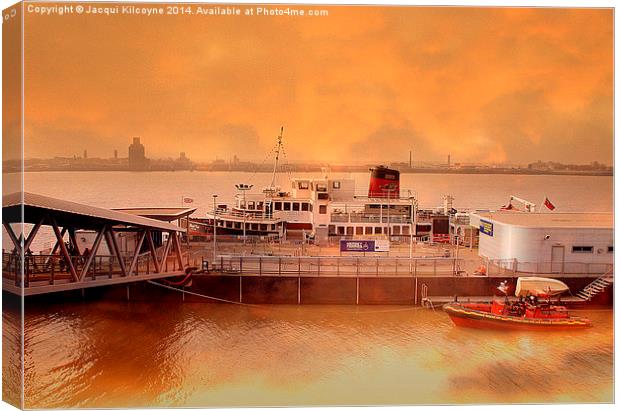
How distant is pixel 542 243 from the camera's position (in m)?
9.46

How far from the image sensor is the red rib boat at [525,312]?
339 inches

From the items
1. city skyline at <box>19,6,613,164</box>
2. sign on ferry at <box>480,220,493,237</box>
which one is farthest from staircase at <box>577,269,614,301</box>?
city skyline at <box>19,6,613,164</box>

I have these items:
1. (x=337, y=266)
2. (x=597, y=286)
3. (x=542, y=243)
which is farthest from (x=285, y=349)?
(x=597, y=286)

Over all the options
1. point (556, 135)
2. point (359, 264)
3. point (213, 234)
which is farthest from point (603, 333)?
point (213, 234)

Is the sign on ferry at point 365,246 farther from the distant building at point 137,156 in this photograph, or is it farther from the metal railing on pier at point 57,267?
the distant building at point 137,156

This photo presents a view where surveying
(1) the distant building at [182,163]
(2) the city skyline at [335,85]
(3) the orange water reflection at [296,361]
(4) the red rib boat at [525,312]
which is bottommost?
(3) the orange water reflection at [296,361]

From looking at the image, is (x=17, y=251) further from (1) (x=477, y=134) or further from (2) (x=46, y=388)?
(1) (x=477, y=134)

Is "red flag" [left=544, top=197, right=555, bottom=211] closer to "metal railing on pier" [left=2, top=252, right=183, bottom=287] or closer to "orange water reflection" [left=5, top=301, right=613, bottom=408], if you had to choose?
"orange water reflection" [left=5, top=301, right=613, bottom=408]

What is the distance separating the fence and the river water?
0.58m

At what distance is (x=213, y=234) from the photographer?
966 cm

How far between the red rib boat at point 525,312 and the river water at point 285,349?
0.15 metres

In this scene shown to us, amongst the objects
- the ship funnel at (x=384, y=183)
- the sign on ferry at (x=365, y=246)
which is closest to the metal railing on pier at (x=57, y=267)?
the sign on ferry at (x=365, y=246)

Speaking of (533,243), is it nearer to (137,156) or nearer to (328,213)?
(328,213)

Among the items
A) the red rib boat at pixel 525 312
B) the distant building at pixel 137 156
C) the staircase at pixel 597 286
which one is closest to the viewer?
the distant building at pixel 137 156
